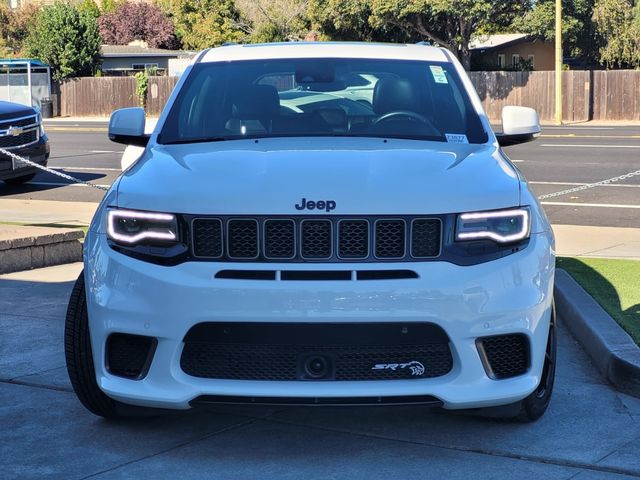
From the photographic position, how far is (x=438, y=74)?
19.5 ft

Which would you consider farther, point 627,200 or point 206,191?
point 627,200

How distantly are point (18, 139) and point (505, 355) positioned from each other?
13.0 m

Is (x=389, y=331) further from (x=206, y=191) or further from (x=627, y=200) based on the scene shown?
(x=627, y=200)

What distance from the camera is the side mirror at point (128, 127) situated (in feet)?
18.6

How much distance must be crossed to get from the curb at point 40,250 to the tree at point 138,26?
69390 millimetres

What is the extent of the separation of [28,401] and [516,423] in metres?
2.41

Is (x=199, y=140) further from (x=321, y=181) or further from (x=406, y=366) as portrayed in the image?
(x=406, y=366)

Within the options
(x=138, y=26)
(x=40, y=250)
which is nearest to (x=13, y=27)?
(x=138, y=26)

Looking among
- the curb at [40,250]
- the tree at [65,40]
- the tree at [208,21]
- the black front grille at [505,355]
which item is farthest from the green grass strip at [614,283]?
the tree at [208,21]

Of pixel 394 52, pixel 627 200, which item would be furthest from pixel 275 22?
pixel 394 52

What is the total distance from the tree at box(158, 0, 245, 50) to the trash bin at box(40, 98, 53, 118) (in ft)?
53.7

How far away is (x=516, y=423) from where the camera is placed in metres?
4.96

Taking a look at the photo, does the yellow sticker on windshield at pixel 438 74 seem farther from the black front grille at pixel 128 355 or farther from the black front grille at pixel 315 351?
the black front grille at pixel 128 355

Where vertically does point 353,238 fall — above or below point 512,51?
below
